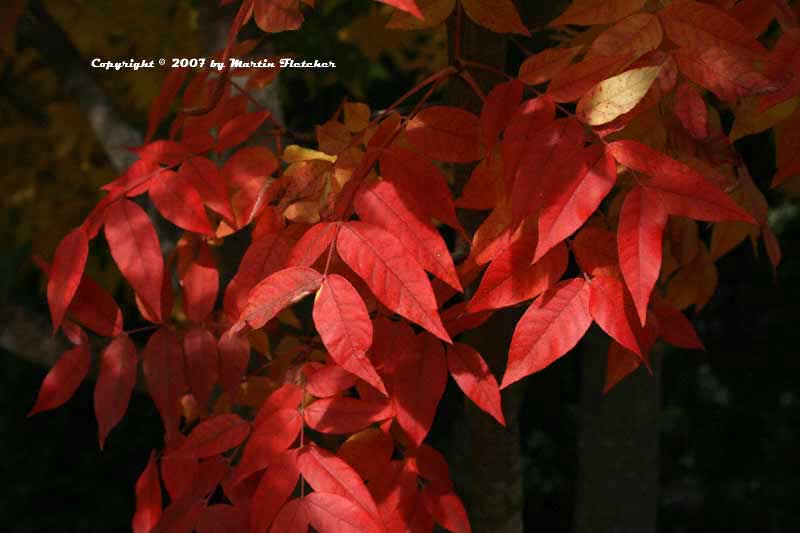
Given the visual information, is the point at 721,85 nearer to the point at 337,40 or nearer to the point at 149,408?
the point at 337,40

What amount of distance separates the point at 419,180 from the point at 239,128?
0.33m

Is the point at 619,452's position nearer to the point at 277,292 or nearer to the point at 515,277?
the point at 515,277

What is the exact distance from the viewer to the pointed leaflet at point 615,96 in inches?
32.3

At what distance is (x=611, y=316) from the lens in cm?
85

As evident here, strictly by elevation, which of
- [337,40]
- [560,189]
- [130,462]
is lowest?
[130,462]

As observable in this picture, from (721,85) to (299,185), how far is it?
44 centimetres

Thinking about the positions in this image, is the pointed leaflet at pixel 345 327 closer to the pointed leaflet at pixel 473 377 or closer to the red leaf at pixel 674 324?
the pointed leaflet at pixel 473 377

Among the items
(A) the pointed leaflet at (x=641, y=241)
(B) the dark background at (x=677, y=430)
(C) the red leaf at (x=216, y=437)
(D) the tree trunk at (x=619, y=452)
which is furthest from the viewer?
(B) the dark background at (x=677, y=430)

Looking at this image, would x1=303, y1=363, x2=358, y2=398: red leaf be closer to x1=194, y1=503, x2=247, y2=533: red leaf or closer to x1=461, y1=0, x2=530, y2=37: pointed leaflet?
Result: x1=194, y1=503, x2=247, y2=533: red leaf

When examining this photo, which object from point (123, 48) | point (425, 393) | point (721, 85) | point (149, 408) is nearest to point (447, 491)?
point (425, 393)

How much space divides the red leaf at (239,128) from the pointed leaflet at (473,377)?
0.37 m

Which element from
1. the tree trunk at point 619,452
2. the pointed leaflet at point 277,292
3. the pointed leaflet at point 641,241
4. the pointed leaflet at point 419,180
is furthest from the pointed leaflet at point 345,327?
the tree trunk at point 619,452

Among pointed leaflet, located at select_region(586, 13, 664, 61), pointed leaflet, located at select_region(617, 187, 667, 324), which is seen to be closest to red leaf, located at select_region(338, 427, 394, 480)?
pointed leaflet, located at select_region(617, 187, 667, 324)

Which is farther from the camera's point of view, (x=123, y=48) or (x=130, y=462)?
(x=130, y=462)
